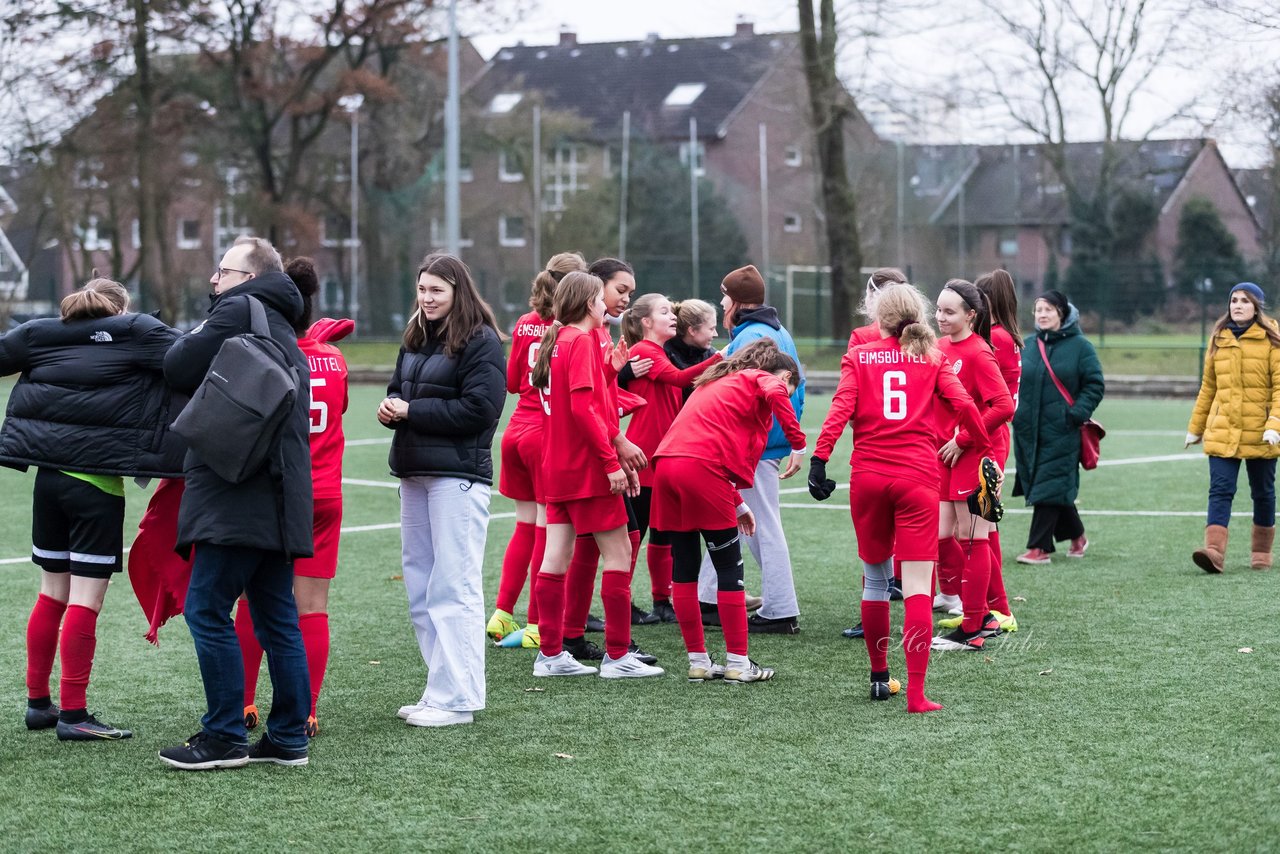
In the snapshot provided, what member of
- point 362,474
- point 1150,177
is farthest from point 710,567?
point 1150,177

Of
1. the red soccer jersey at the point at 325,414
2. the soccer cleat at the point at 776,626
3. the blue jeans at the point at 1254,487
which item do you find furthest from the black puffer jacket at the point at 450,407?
the blue jeans at the point at 1254,487

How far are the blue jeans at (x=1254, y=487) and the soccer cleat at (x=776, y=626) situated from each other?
320 centimetres

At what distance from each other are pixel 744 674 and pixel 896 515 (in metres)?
1.04

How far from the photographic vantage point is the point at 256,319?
17.3 ft

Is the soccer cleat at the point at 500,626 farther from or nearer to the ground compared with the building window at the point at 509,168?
nearer to the ground

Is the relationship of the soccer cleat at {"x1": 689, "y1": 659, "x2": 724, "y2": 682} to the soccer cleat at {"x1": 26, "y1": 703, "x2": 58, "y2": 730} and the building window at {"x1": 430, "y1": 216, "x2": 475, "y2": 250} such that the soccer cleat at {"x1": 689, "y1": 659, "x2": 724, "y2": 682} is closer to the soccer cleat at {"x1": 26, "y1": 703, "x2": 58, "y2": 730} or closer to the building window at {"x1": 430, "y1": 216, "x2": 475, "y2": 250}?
the soccer cleat at {"x1": 26, "y1": 703, "x2": 58, "y2": 730}

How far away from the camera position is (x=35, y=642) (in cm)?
603

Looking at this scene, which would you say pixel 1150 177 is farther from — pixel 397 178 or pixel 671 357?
pixel 671 357

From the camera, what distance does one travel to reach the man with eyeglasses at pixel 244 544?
5164mm

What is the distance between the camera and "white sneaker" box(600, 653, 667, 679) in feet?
A: 22.5

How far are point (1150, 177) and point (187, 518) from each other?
47182mm

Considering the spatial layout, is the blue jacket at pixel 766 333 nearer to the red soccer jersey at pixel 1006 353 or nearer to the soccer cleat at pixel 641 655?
the red soccer jersey at pixel 1006 353

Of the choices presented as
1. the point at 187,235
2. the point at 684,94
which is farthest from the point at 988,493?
the point at 187,235

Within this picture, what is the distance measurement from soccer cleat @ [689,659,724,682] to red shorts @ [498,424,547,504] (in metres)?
1.11
